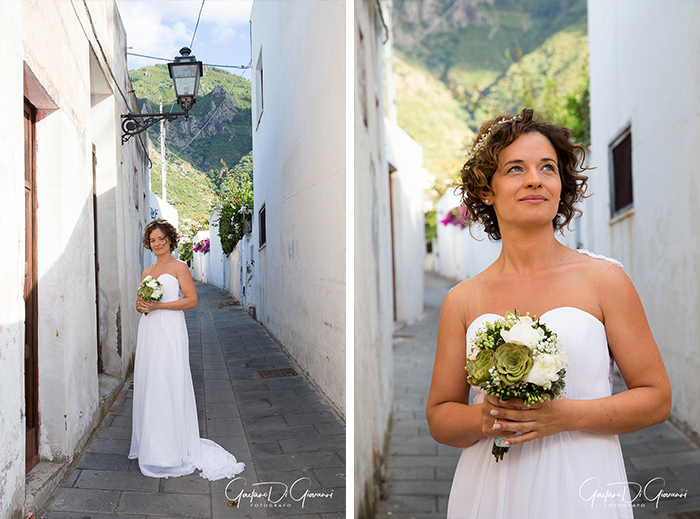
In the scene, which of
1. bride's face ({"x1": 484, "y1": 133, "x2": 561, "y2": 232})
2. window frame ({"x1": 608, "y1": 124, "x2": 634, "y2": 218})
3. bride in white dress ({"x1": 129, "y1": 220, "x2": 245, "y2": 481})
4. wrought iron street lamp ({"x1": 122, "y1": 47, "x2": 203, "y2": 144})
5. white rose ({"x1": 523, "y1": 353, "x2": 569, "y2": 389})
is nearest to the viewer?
white rose ({"x1": 523, "y1": 353, "x2": 569, "y2": 389})

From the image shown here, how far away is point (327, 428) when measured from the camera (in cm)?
236

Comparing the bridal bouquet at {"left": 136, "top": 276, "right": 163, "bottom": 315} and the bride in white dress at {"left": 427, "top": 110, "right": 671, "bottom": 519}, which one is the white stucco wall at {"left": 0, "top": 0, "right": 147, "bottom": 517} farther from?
the bride in white dress at {"left": 427, "top": 110, "right": 671, "bottom": 519}

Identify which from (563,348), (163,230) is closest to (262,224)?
(163,230)

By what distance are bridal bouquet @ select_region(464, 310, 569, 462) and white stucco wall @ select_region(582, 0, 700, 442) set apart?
2.88 metres

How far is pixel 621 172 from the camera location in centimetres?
561

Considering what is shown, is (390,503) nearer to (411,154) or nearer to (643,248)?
(643,248)

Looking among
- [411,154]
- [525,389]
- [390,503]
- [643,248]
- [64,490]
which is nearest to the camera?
[525,389]

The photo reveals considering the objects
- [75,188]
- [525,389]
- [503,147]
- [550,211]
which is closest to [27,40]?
[75,188]

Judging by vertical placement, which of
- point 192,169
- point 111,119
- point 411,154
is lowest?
point 192,169

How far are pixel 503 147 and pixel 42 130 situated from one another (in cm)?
151

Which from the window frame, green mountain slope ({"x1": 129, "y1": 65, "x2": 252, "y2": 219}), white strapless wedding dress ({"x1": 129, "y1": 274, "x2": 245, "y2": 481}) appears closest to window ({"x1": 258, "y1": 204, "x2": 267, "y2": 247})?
green mountain slope ({"x1": 129, "y1": 65, "x2": 252, "y2": 219})

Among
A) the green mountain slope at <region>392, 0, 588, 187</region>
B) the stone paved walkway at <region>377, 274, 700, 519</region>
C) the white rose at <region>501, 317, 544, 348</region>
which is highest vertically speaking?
the green mountain slope at <region>392, 0, 588, 187</region>

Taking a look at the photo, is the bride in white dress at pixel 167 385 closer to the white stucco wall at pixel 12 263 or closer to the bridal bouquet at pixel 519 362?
the white stucco wall at pixel 12 263

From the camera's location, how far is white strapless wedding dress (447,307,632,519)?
4.79 ft
